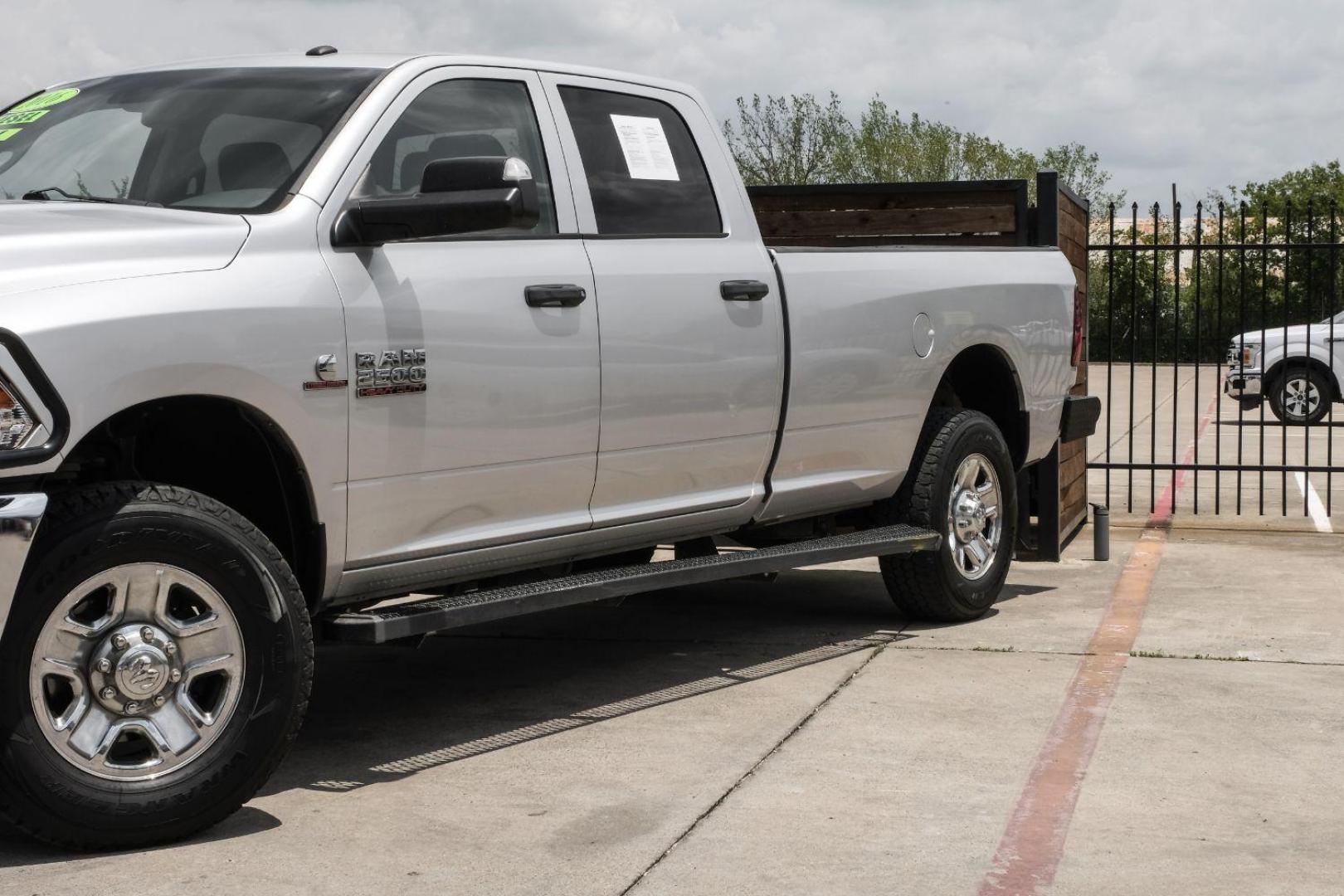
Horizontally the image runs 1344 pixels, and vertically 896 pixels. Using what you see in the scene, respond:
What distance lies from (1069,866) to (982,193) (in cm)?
553

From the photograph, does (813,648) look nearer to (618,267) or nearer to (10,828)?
(618,267)

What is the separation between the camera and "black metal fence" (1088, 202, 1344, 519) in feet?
37.9

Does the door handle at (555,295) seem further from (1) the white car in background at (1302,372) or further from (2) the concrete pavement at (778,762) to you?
(1) the white car in background at (1302,372)

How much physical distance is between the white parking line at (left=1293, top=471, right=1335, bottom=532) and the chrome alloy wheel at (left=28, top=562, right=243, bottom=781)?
8172mm

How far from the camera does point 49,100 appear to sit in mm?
5668

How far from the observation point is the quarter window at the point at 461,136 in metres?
5.09

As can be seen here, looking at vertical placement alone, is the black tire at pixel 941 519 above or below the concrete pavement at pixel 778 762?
above

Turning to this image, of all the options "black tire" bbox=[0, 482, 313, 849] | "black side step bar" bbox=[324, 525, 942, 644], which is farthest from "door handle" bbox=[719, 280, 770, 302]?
"black tire" bbox=[0, 482, 313, 849]

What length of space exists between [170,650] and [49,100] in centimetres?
224

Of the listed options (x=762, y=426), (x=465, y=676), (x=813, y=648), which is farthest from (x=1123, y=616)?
(x=465, y=676)

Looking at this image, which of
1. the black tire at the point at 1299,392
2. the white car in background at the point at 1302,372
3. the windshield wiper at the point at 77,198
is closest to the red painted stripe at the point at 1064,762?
the windshield wiper at the point at 77,198

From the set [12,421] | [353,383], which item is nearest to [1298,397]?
[353,383]

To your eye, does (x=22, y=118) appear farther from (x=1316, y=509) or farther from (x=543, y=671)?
(x=1316, y=509)

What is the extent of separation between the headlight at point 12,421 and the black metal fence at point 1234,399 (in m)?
6.73
